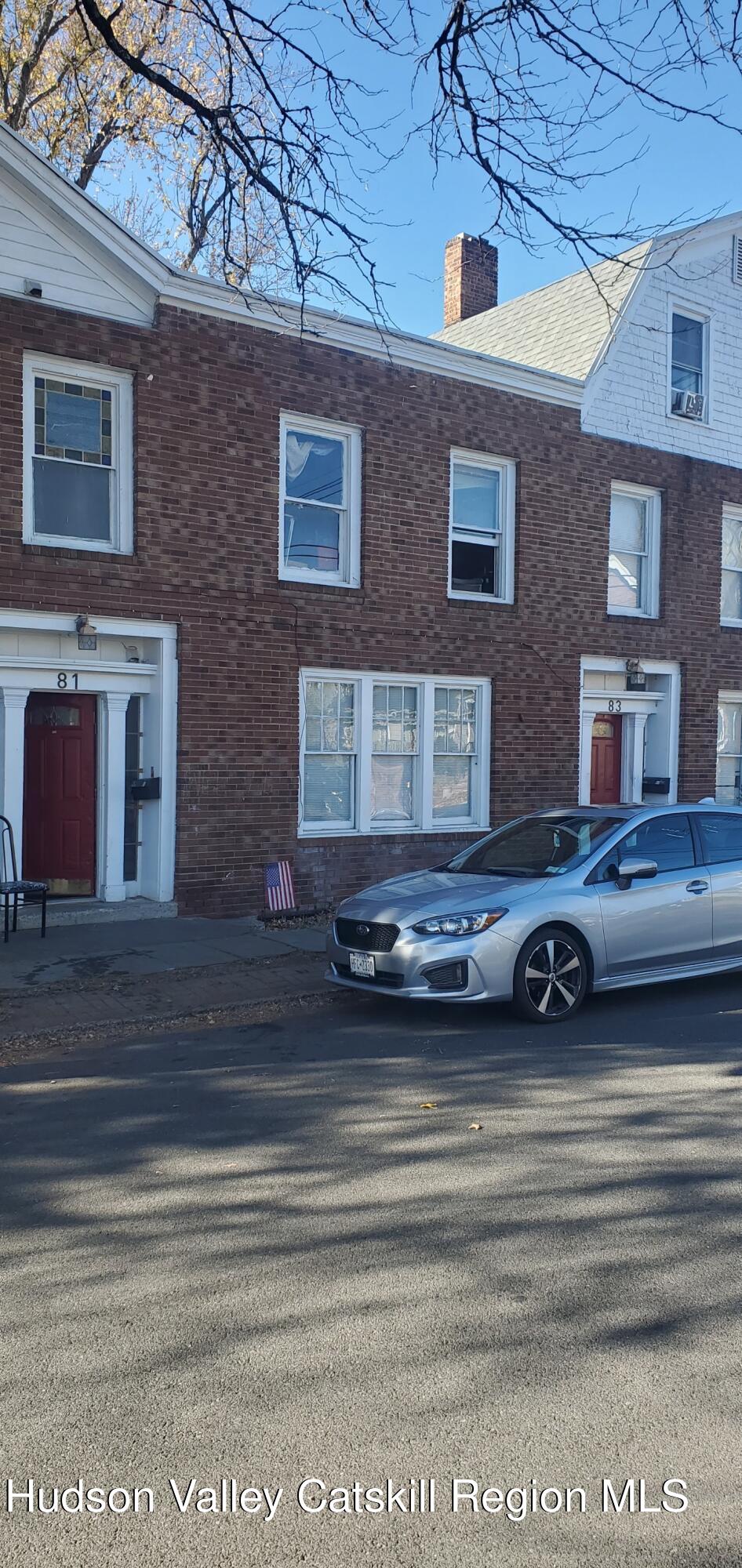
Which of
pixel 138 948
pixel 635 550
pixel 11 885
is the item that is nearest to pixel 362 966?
pixel 138 948

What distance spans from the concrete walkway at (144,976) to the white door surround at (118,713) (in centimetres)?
61

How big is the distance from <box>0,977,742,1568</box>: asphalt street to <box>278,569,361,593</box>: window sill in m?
7.09

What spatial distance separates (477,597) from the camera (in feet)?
48.1

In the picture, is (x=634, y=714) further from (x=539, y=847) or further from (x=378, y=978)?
(x=378, y=978)

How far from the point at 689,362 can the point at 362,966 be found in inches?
503

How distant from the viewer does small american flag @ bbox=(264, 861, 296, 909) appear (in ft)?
39.4

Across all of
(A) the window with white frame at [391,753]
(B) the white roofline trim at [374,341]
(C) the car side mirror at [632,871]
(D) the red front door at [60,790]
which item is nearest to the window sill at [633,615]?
(A) the window with white frame at [391,753]

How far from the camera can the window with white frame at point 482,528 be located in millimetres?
14586

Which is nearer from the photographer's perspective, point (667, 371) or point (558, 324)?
point (667, 371)

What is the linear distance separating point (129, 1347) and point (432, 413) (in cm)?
1217

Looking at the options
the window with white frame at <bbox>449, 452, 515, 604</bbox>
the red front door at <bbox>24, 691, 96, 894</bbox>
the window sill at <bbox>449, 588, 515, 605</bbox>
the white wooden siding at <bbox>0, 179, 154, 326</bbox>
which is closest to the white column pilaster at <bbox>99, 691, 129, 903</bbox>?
the red front door at <bbox>24, 691, 96, 894</bbox>

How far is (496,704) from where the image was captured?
14.8 meters

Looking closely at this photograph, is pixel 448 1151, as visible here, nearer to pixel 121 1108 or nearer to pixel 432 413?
pixel 121 1108

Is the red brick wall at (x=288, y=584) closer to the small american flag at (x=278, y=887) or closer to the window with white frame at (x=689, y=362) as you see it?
the small american flag at (x=278, y=887)
